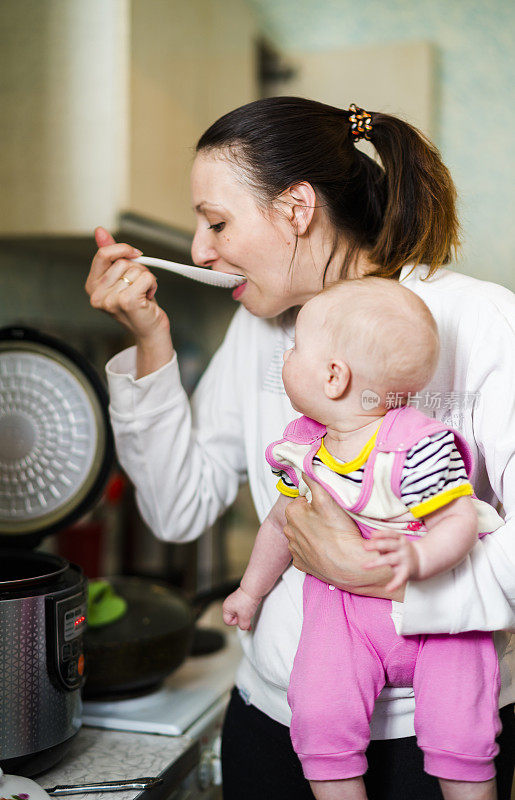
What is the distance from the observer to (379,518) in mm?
648

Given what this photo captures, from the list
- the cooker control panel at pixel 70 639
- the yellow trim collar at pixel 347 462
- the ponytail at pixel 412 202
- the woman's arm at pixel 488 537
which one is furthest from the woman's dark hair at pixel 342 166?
the cooker control panel at pixel 70 639

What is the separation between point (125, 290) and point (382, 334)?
1.24ft

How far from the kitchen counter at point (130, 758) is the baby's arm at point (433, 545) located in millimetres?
426

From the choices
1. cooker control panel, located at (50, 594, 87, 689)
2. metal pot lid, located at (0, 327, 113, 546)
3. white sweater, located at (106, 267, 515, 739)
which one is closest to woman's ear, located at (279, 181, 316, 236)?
white sweater, located at (106, 267, 515, 739)

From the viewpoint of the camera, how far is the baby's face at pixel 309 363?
66 cm

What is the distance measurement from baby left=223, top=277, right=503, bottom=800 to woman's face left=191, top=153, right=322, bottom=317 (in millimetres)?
170

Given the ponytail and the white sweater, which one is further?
the ponytail

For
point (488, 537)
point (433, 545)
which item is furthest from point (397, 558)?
point (488, 537)

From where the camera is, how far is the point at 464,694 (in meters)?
0.64

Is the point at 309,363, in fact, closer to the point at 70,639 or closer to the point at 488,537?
the point at 488,537

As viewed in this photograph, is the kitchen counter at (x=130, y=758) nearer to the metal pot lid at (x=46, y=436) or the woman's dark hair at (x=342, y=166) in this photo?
the metal pot lid at (x=46, y=436)

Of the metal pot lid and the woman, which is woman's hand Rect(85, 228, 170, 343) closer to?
the woman

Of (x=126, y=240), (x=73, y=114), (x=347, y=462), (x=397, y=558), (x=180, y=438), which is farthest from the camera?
(x=126, y=240)

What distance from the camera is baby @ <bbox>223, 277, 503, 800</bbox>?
24.4 inches
